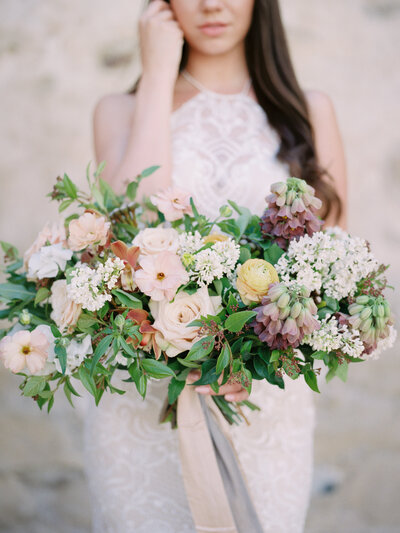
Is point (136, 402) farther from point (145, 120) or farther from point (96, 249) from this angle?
point (145, 120)

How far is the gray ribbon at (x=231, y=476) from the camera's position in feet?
3.72

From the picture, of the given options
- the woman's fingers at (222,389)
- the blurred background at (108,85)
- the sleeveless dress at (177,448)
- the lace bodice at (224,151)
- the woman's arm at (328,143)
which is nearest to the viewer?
the woman's fingers at (222,389)

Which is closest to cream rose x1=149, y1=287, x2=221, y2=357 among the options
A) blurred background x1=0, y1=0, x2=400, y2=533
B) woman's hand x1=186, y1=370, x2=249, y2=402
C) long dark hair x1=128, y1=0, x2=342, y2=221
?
woman's hand x1=186, y1=370, x2=249, y2=402

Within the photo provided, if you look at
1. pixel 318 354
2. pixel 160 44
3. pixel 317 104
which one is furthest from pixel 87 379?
pixel 317 104

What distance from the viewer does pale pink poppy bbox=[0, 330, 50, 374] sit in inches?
37.2

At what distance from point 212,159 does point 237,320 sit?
78 cm

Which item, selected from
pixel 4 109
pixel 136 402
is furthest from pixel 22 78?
pixel 136 402

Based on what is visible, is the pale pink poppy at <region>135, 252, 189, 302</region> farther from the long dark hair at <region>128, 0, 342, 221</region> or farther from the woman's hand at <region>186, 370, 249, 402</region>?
the long dark hair at <region>128, 0, 342, 221</region>

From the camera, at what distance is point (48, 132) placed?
3.61 meters

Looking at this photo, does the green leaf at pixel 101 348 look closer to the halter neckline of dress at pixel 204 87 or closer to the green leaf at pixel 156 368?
the green leaf at pixel 156 368

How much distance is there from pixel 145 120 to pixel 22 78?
8.13 feet

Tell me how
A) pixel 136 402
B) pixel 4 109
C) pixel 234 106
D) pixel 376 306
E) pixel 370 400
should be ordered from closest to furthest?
pixel 376 306 → pixel 136 402 → pixel 234 106 → pixel 370 400 → pixel 4 109

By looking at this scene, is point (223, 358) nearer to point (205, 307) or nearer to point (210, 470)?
point (205, 307)

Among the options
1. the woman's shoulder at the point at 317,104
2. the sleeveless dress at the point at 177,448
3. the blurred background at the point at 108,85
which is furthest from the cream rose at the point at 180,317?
the blurred background at the point at 108,85
